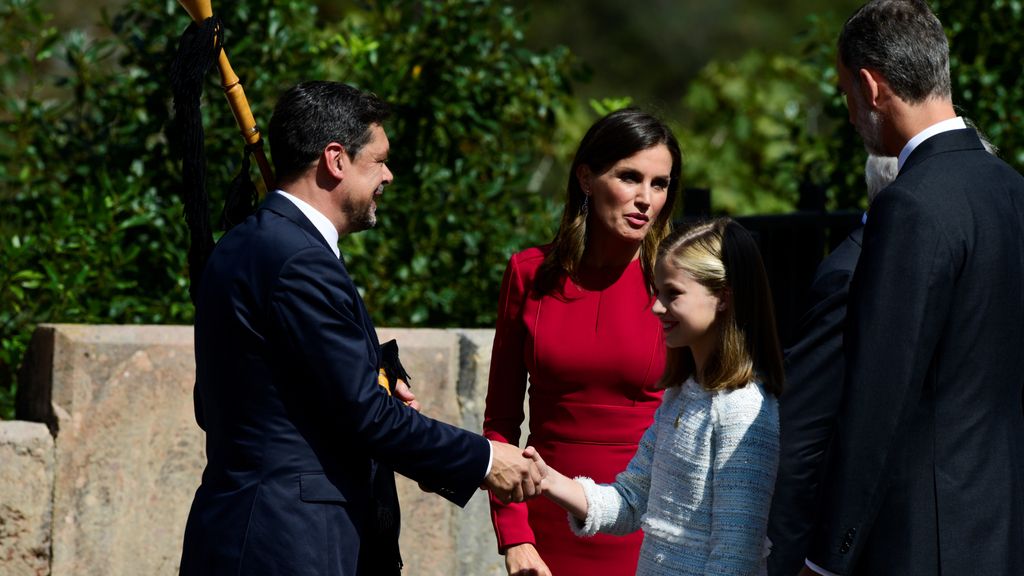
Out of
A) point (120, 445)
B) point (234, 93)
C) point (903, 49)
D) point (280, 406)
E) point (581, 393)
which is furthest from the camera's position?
point (120, 445)

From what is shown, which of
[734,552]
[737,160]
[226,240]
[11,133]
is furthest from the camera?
[737,160]

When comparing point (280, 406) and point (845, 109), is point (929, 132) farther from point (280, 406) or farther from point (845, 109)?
point (845, 109)

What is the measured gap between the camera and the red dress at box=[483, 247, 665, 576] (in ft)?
10.9

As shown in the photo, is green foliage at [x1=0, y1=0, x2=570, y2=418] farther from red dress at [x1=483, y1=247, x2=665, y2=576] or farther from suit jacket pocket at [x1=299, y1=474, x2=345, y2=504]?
suit jacket pocket at [x1=299, y1=474, x2=345, y2=504]

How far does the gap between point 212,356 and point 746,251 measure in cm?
113

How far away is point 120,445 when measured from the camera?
4.14m

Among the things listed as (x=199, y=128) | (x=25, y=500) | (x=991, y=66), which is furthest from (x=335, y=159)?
(x=991, y=66)

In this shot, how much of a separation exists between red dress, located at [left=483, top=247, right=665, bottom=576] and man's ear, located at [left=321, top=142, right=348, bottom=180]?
2.28 feet

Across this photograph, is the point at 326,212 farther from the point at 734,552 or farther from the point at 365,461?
the point at 734,552

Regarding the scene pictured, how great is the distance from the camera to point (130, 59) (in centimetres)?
523

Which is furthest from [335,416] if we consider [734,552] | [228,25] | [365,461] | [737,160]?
[737,160]

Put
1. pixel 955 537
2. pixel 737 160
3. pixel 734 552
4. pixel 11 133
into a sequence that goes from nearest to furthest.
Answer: pixel 955 537, pixel 734 552, pixel 11 133, pixel 737 160

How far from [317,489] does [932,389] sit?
3.98ft

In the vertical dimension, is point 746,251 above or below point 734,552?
above
